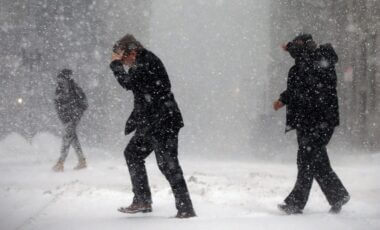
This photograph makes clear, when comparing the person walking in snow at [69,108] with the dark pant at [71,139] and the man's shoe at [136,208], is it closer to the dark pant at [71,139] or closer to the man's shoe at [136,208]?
the dark pant at [71,139]

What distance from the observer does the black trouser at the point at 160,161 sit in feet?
14.7

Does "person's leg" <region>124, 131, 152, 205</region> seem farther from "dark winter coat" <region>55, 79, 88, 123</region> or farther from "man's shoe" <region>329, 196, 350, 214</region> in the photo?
"dark winter coat" <region>55, 79, 88, 123</region>

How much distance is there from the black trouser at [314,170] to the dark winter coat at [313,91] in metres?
0.10

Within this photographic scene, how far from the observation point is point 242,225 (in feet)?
12.8

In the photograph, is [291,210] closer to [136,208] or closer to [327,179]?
[327,179]

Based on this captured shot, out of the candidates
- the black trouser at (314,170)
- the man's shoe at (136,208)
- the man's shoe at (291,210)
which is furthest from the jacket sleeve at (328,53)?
the man's shoe at (136,208)

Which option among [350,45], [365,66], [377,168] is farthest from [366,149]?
[377,168]

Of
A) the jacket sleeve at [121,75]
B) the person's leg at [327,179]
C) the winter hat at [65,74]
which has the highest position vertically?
the winter hat at [65,74]

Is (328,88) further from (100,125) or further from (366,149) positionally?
(100,125)

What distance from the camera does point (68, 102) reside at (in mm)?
9398

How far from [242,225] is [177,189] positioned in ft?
2.52

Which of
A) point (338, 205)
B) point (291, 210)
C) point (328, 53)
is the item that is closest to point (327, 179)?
point (338, 205)

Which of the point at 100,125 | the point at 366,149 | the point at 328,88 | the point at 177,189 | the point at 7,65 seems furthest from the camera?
the point at 100,125

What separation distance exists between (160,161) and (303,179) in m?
1.36
